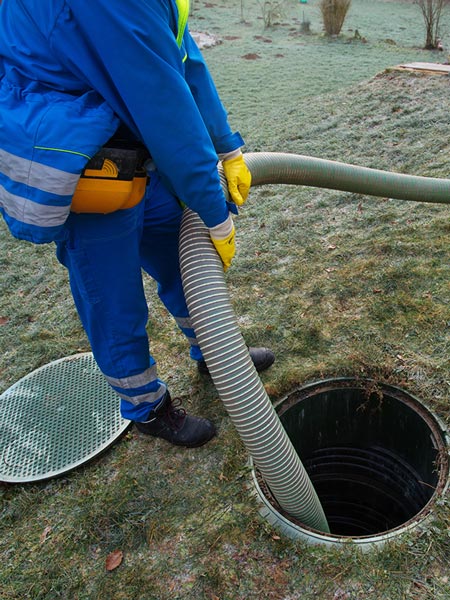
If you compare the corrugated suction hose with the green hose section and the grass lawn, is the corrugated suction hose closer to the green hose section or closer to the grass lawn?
the grass lawn

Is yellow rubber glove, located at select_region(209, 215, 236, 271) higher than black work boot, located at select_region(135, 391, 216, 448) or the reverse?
higher

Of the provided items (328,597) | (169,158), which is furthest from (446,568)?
(169,158)

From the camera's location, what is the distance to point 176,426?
6.70 feet

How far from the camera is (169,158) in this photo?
1.38 metres

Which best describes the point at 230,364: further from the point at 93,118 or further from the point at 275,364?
the point at 275,364

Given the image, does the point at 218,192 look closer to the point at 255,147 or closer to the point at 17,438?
the point at 17,438

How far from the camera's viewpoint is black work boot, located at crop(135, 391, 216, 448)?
203 centimetres

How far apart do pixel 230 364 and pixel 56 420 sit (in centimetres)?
118

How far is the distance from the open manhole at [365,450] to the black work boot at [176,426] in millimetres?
275

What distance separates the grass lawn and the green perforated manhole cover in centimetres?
7

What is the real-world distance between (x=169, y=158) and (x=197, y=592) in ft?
4.24

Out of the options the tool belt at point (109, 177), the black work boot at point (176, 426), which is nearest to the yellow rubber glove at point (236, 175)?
the tool belt at point (109, 177)

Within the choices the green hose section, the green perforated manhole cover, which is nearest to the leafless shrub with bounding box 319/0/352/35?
the green hose section

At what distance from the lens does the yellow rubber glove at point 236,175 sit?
73.4 inches
